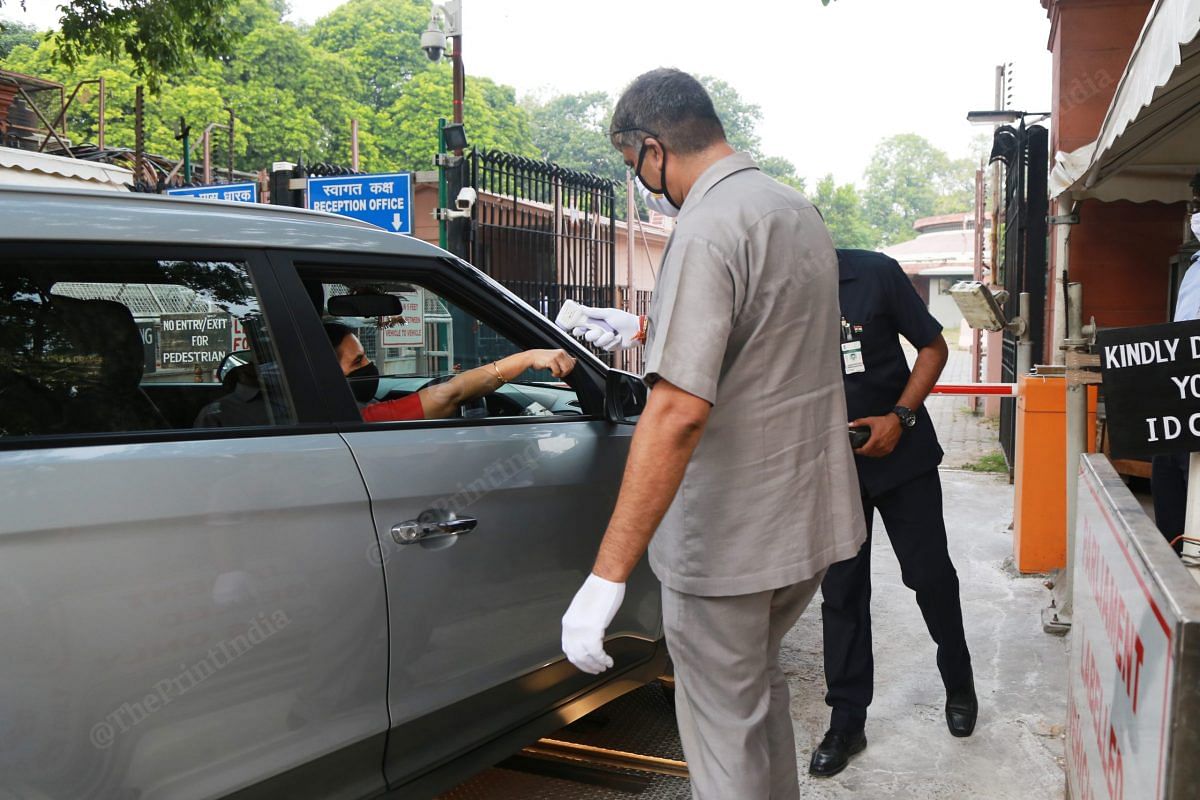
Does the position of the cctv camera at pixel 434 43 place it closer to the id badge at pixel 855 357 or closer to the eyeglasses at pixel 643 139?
the id badge at pixel 855 357

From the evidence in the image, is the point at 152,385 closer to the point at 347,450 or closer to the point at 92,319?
the point at 92,319

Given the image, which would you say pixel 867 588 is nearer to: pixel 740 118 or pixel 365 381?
pixel 365 381

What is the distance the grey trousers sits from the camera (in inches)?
89.2

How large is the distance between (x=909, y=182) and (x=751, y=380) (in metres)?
120

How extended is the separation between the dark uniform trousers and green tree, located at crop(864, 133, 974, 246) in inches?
4368

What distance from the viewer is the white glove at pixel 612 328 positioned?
3.67 metres

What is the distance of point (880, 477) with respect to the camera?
350cm

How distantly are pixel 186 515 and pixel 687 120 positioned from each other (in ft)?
4.39

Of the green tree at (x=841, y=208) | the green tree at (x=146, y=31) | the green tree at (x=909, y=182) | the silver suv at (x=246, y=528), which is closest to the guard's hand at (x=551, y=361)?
the silver suv at (x=246, y=528)

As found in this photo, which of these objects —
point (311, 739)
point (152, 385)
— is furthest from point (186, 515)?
point (311, 739)

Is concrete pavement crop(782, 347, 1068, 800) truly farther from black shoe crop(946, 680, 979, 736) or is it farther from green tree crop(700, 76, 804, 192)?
green tree crop(700, 76, 804, 192)

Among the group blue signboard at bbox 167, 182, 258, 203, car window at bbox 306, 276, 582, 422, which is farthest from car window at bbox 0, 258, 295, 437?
blue signboard at bbox 167, 182, 258, 203

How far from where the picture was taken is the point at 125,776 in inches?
76.1

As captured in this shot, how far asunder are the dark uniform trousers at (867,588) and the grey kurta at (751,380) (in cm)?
123
